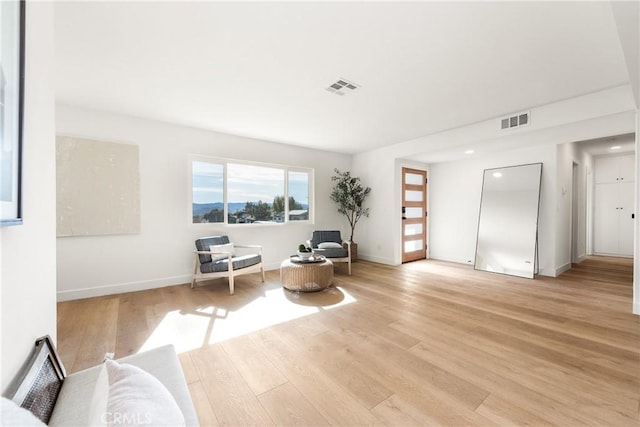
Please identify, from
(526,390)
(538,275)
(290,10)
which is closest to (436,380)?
(526,390)

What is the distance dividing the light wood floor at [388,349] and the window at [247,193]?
1.39 m

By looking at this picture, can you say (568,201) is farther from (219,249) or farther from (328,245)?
(219,249)

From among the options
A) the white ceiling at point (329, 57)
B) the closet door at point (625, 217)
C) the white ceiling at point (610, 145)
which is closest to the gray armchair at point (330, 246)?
the white ceiling at point (329, 57)

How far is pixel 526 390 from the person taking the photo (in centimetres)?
166

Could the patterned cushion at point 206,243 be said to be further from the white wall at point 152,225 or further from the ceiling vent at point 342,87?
the ceiling vent at point 342,87

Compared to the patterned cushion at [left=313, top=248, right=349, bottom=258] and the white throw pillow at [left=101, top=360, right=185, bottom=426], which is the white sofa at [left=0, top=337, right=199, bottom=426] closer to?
the white throw pillow at [left=101, top=360, right=185, bottom=426]


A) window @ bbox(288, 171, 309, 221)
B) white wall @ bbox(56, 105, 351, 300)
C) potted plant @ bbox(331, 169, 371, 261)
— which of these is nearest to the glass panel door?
potted plant @ bbox(331, 169, 371, 261)

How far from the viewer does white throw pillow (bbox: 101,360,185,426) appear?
0.56 m

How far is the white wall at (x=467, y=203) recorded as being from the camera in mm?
4480

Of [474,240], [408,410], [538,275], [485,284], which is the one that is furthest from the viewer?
[474,240]

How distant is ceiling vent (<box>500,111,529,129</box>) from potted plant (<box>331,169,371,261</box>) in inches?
109

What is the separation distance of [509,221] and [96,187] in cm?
665

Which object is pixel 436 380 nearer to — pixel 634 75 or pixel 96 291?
pixel 634 75

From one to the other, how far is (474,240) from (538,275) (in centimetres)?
120
